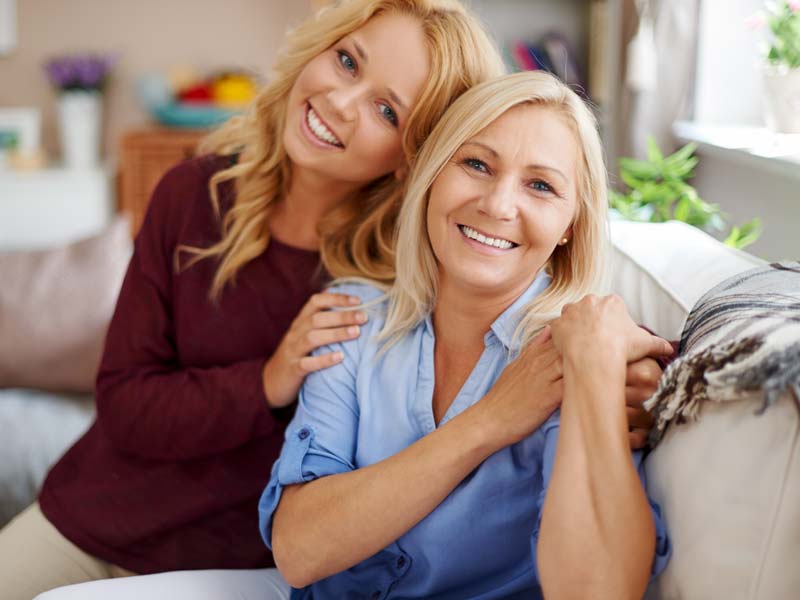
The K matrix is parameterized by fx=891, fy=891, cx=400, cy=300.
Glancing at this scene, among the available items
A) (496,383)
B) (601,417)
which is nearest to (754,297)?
(601,417)

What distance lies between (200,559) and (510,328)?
691 mm

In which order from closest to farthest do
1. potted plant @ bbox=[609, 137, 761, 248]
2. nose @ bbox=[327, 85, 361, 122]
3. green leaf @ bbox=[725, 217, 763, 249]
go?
nose @ bbox=[327, 85, 361, 122]
green leaf @ bbox=[725, 217, 763, 249]
potted plant @ bbox=[609, 137, 761, 248]

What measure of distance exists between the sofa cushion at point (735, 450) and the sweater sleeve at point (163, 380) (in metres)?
0.71

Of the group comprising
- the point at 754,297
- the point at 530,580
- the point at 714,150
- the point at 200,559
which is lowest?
the point at 200,559

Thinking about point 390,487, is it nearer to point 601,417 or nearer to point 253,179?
point 601,417

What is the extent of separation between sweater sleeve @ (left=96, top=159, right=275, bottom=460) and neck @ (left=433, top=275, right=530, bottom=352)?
1.07ft

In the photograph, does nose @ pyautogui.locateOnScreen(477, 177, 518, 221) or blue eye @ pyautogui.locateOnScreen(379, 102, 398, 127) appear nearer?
nose @ pyautogui.locateOnScreen(477, 177, 518, 221)

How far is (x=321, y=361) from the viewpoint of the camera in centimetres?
126

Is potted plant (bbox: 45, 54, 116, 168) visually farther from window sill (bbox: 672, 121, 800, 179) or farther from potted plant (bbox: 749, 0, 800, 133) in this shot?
potted plant (bbox: 749, 0, 800, 133)

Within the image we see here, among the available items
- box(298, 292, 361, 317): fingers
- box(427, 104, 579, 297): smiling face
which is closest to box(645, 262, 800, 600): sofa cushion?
box(427, 104, 579, 297): smiling face

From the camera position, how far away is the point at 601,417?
931mm

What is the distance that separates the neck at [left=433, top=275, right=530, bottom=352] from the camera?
123cm

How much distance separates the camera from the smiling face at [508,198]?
3.73 feet

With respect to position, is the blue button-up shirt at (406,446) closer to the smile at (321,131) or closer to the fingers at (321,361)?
the fingers at (321,361)
